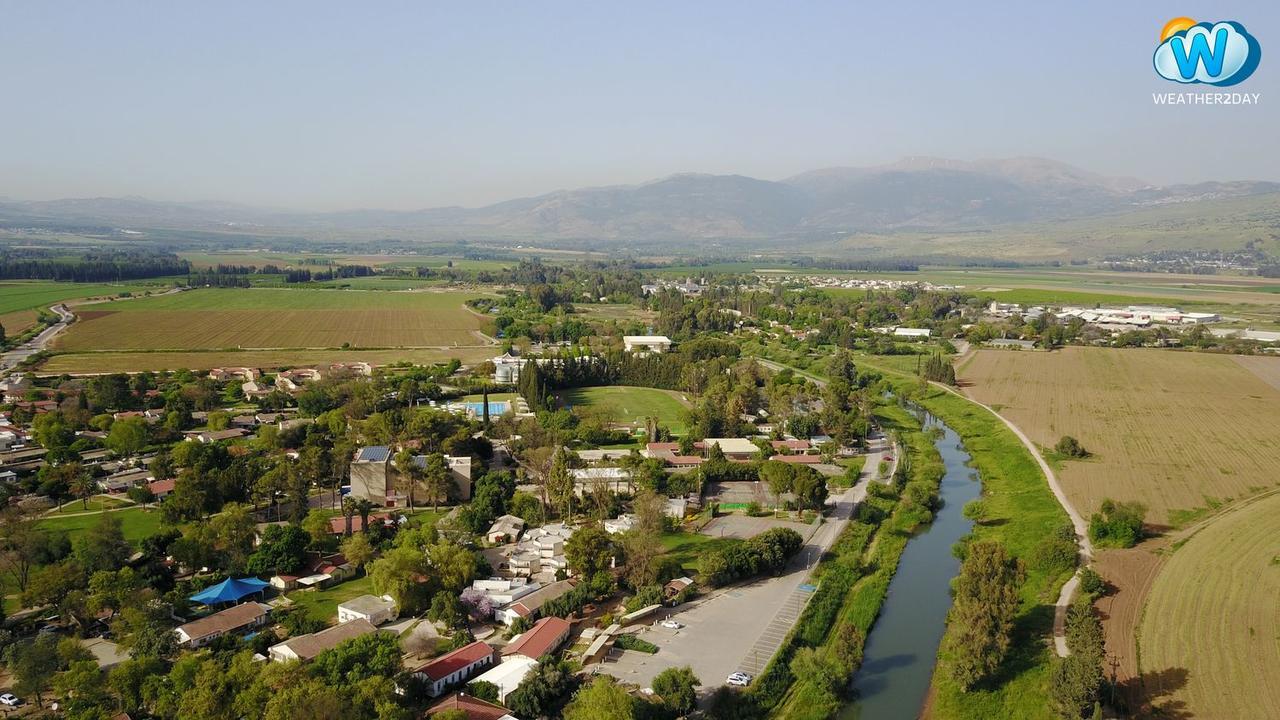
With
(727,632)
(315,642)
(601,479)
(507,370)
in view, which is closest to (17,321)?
(507,370)

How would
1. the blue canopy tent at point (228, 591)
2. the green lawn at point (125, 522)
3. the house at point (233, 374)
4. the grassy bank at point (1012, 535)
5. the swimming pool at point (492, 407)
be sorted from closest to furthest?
the grassy bank at point (1012, 535)
the blue canopy tent at point (228, 591)
the green lawn at point (125, 522)
the swimming pool at point (492, 407)
the house at point (233, 374)

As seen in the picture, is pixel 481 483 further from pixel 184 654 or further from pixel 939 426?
pixel 939 426

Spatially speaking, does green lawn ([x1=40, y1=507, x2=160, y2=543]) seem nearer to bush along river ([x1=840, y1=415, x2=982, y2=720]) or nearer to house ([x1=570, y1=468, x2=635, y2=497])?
house ([x1=570, y1=468, x2=635, y2=497])

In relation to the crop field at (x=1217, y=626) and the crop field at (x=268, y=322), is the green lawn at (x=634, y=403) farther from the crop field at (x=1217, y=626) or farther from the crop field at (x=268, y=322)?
the crop field at (x=1217, y=626)

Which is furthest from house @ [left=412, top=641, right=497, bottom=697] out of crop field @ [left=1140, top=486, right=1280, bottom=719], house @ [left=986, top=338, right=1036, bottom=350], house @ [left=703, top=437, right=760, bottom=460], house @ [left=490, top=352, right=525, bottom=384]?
house @ [left=986, top=338, right=1036, bottom=350]

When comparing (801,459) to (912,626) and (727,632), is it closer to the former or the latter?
(912,626)

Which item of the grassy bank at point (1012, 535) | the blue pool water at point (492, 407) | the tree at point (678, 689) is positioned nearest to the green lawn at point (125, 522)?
the blue pool water at point (492, 407)
